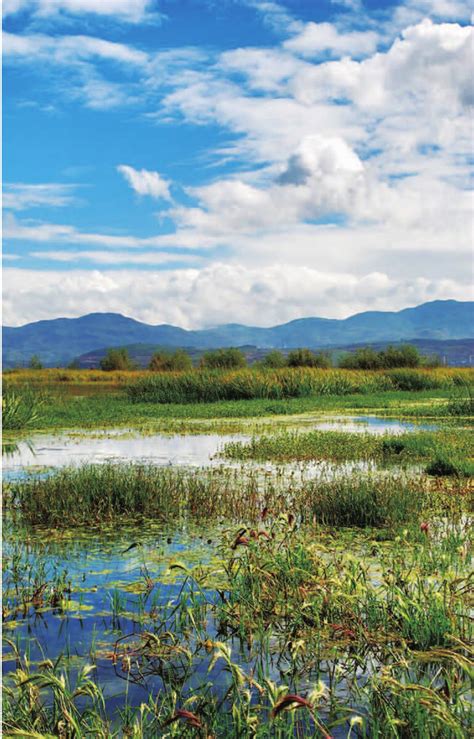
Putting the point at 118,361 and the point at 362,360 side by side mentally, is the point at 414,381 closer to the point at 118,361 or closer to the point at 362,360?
the point at 362,360

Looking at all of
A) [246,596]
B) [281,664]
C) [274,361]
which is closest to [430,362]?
[274,361]

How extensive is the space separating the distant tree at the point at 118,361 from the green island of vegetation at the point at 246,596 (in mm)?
50446

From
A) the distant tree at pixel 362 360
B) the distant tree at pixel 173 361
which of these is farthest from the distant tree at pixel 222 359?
the distant tree at pixel 362 360

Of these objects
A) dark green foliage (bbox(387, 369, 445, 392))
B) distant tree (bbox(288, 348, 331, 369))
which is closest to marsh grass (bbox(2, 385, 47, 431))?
dark green foliage (bbox(387, 369, 445, 392))

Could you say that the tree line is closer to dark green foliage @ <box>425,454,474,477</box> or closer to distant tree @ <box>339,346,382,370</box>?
distant tree @ <box>339,346,382,370</box>

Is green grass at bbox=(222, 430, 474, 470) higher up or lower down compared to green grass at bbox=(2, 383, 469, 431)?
lower down

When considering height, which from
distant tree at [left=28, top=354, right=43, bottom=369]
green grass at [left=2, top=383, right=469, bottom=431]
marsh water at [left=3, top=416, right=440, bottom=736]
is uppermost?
distant tree at [left=28, top=354, right=43, bottom=369]

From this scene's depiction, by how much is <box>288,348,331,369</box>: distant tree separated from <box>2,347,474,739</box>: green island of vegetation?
30314 mm

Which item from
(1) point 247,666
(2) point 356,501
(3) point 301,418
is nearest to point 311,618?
(1) point 247,666

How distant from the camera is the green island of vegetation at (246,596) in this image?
4.15 metres

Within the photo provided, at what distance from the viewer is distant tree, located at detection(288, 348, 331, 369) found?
4664cm

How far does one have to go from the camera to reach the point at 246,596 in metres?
6.09

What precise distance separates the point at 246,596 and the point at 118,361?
201 ft

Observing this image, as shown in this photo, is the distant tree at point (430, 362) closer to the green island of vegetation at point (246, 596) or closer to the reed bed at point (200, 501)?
the green island of vegetation at point (246, 596)
